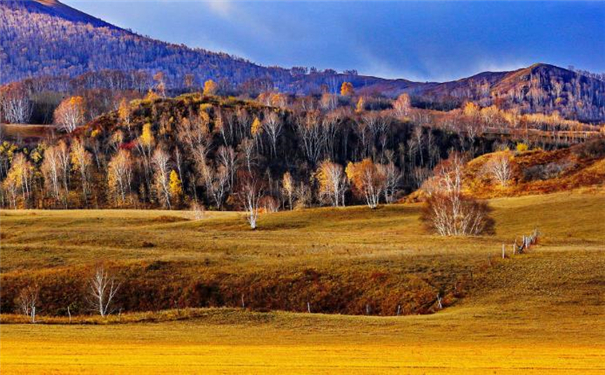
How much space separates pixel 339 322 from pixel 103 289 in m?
21.6

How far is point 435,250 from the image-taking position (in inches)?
2144

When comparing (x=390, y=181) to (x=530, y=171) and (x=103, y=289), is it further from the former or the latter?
(x=103, y=289)

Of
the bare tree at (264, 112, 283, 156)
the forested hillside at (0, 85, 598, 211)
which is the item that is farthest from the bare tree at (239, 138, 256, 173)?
the bare tree at (264, 112, 283, 156)

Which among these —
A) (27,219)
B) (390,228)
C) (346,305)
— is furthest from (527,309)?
(27,219)

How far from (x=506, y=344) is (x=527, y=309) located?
1162 cm

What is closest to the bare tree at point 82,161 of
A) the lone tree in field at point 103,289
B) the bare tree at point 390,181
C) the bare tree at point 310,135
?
the bare tree at point 310,135

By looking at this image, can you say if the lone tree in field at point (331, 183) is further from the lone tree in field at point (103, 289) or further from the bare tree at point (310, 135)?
the lone tree in field at point (103, 289)

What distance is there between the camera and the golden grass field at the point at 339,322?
20719mm

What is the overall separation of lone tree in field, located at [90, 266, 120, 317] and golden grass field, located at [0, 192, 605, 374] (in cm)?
610

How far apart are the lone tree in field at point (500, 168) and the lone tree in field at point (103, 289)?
96174 mm

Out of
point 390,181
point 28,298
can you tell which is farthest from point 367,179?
point 28,298

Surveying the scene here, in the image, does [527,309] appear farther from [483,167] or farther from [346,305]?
[483,167]

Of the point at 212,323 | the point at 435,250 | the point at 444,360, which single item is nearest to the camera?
the point at 444,360

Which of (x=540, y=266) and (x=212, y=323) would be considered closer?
(x=212, y=323)
